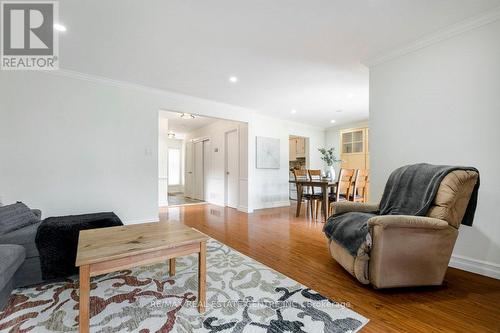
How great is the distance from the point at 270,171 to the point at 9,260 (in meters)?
4.85

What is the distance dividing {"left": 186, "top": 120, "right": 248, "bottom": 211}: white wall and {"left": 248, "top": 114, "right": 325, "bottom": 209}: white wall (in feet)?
0.54

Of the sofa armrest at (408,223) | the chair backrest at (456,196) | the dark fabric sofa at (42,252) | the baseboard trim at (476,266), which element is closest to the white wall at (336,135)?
the baseboard trim at (476,266)

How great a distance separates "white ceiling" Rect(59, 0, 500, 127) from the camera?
1922 millimetres

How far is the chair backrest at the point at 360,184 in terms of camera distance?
4097 millimetres

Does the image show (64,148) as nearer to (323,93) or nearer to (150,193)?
(150,193)

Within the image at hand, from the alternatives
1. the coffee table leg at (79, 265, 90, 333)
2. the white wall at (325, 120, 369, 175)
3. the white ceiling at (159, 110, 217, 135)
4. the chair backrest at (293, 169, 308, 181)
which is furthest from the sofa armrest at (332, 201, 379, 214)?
the white wall at (325, 120, 369, 175)

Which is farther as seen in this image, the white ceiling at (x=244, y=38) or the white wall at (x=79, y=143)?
the white wall at (x=79, y=143)

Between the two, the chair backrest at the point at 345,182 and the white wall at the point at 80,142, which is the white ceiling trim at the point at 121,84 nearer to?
the white wall at the point at 80,142

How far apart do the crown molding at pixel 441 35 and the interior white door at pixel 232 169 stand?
3518 mm

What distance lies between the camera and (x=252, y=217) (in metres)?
4.61

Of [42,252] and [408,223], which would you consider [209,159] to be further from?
[408,223]

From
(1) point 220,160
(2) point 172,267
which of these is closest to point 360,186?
(1) point 220,160

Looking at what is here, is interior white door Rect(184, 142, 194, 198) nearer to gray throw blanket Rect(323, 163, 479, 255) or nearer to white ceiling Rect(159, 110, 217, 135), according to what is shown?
white ceiling Rect(159, 110, 217, 135)

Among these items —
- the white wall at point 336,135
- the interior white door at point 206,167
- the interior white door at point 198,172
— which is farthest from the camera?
the interior white door at point 198,172
